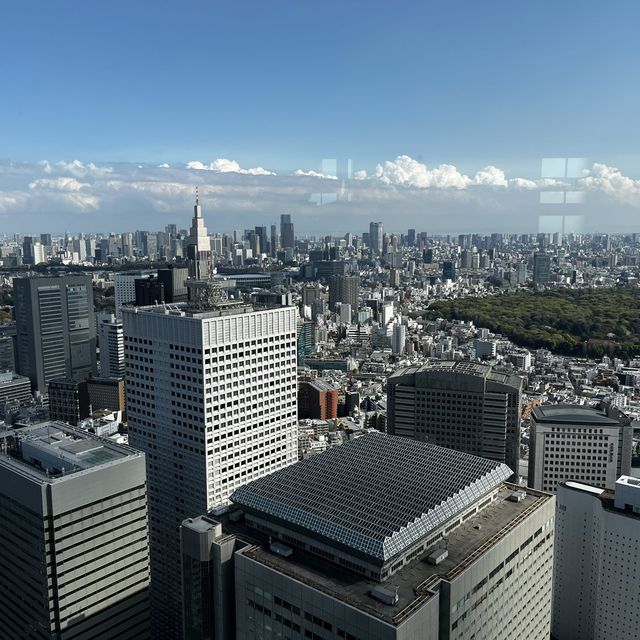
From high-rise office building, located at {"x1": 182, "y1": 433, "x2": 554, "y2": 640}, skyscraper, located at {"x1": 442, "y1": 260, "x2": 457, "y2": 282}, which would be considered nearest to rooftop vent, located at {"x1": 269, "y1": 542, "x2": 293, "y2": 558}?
high-rise office building, located at {"x1": 182, "y1": 433, "x2": 554, "y2": 640}

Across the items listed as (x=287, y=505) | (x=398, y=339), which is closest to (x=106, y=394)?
(x=398, y=339)

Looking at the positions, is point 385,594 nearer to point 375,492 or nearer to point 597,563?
point 375,492

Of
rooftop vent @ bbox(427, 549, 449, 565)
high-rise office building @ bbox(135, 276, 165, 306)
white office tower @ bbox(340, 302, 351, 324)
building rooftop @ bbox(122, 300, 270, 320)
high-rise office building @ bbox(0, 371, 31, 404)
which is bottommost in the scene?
high-rise office building @ bbox(0, 371, 31, 404)

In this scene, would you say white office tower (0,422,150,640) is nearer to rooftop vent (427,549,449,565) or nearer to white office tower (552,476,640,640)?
rooftop vent (427,549,449,565)

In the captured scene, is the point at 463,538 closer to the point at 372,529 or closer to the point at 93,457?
the point at 372,529

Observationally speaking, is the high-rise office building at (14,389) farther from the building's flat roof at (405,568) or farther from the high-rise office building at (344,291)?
the high-rise office building at (344,291)

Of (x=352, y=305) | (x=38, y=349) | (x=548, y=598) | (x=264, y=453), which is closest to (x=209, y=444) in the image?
(x=264, y=453)

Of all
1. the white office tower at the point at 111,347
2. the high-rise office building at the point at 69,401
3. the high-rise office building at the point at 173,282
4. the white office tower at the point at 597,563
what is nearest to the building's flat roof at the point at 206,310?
the white office tower at the point at 597,563
